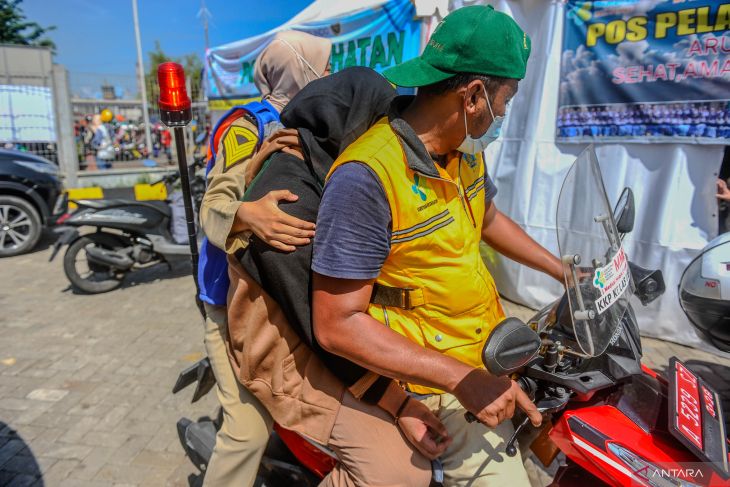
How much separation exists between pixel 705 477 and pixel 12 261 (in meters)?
7.37

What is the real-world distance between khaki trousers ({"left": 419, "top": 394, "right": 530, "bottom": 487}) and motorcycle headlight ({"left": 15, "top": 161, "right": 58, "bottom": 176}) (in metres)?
7.00

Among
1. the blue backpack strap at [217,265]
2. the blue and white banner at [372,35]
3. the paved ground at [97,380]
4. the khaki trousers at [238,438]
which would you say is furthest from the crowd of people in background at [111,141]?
the khaki trousers at [238,438]

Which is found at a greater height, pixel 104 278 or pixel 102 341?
pixel 104 278

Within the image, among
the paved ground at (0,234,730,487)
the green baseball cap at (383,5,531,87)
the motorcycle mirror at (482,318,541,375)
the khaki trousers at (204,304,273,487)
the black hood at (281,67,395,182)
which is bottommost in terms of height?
the paved ground at (0,234,730,487)

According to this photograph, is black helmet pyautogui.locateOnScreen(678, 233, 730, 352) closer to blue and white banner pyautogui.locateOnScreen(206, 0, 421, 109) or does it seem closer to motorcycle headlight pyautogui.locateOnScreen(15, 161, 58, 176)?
blue and white banner pyautogui.locateOnScreen(206, 0, 421, 109)

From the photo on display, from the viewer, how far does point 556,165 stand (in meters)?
4.43

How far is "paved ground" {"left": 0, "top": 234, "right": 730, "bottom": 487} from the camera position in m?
2.68

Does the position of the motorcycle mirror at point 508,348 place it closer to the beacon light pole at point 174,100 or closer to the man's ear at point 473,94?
the man's ear at point 473,94

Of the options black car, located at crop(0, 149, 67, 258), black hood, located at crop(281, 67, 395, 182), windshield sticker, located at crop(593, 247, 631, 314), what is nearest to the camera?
windshield sticker, located at crop(593, 247, 631, 314)

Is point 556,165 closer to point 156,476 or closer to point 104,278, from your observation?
point 156,476

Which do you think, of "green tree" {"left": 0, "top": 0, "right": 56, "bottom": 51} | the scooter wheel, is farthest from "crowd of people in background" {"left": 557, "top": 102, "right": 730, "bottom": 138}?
"green tree" {"left": 0, "top": 0, "right": 56, "bottom": 51}

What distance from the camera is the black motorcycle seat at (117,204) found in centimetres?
491

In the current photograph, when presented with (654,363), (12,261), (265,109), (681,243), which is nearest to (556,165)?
(681,243)

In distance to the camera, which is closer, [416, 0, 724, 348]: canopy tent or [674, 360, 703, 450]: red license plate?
[674, 360, 703, 450]: red license plate
